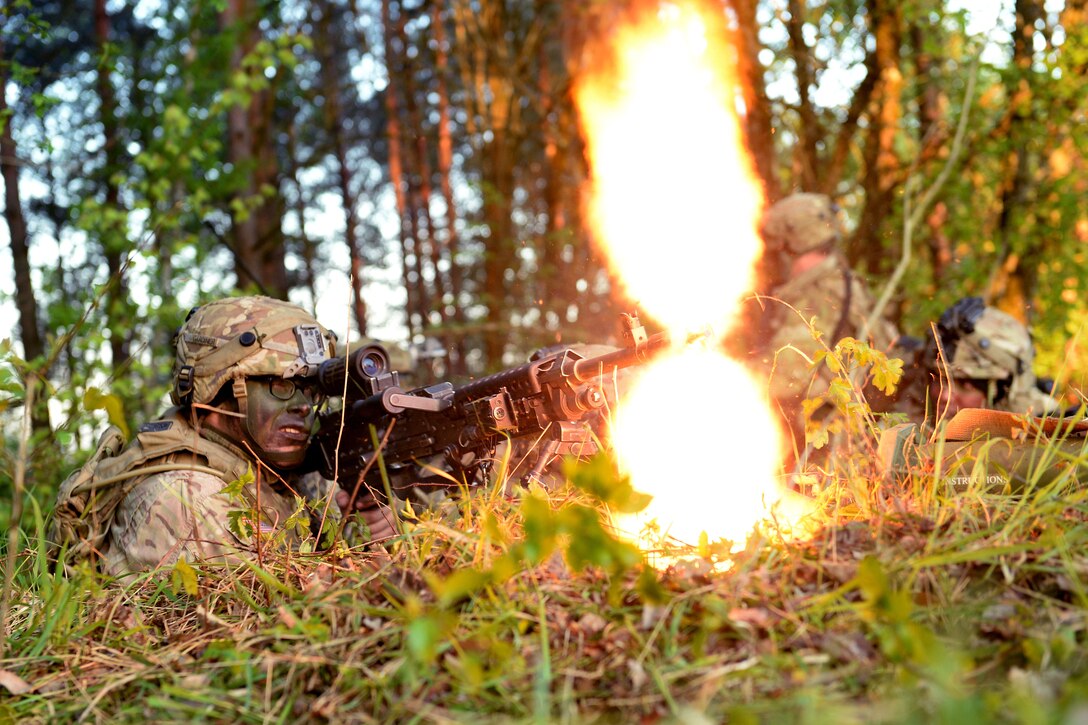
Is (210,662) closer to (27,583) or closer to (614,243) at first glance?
(27,583)

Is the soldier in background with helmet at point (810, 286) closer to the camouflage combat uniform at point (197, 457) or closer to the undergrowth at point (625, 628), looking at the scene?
the camouflage combat uniform at point (197, 457)

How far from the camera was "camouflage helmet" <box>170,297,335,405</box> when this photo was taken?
401 cm

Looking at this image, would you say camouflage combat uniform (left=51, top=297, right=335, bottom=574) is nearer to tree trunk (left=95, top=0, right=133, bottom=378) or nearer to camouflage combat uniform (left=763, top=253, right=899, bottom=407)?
tree trunk (left=95, top=0, right=133, bottom=378)

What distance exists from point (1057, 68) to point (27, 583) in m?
8.35

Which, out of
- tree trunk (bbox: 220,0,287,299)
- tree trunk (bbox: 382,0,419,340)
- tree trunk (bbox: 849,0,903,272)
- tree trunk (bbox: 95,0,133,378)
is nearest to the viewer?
tree trunk (bbox: 95,0,133,378)

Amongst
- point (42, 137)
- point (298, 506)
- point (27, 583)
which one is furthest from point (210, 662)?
point (42, 137)

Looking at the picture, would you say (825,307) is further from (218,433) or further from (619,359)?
(218,433)

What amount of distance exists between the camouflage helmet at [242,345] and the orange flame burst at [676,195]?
4.72 feet

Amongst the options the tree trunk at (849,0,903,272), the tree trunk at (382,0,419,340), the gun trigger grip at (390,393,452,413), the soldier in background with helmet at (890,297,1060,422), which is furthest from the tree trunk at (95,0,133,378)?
the tree trunk at (849,0,903,272)

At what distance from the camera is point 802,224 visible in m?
7.12

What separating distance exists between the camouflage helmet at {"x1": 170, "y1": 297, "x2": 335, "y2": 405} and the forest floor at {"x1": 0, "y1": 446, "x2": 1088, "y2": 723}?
162cm

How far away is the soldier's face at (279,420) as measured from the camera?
4051mm

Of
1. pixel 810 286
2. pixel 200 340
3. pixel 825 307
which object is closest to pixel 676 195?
pixel 810 286

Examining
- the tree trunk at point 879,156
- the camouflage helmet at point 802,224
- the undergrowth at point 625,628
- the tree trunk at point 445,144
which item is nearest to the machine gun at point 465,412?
the undergrowth at point 625,628
